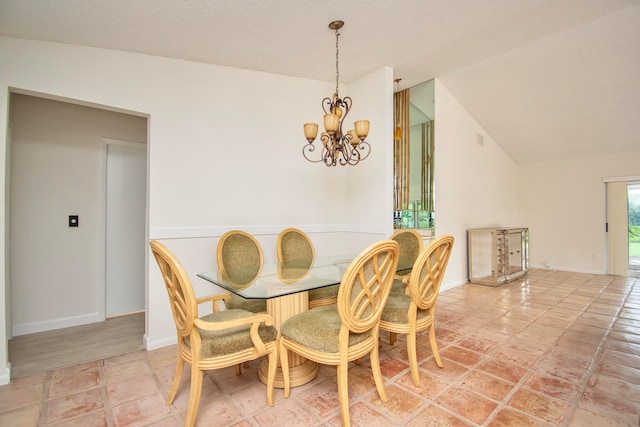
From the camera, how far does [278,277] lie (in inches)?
86.2

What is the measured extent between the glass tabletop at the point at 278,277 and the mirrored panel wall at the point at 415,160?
6.18 feet

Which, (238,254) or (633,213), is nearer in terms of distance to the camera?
(238,254)

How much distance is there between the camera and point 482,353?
2.40 meters

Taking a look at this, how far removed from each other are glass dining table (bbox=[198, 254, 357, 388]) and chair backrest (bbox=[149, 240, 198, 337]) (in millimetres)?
287

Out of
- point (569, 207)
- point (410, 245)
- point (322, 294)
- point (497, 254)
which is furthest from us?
point (569, 207)

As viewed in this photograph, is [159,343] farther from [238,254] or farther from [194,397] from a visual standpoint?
[194,397]

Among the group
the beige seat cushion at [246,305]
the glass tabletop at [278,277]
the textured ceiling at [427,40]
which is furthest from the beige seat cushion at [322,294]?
Result: the textured ceiling at [427,40]

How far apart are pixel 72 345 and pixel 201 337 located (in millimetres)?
1917

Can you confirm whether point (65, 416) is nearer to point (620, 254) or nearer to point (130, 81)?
point (130, 81)

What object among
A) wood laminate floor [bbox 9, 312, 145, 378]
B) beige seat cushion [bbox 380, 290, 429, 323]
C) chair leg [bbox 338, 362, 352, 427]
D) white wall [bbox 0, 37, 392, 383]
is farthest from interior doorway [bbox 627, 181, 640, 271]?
wood laminate floor [bbox 9, 312, 145, 378]

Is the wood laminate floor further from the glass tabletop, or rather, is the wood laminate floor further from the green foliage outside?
the green foliage outside

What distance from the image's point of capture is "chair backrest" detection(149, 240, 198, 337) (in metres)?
1.48

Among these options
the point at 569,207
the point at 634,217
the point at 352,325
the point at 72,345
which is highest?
the point at 569,207

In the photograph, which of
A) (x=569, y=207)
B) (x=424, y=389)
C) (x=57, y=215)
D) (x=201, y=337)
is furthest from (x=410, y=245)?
(x=569, y=207)
